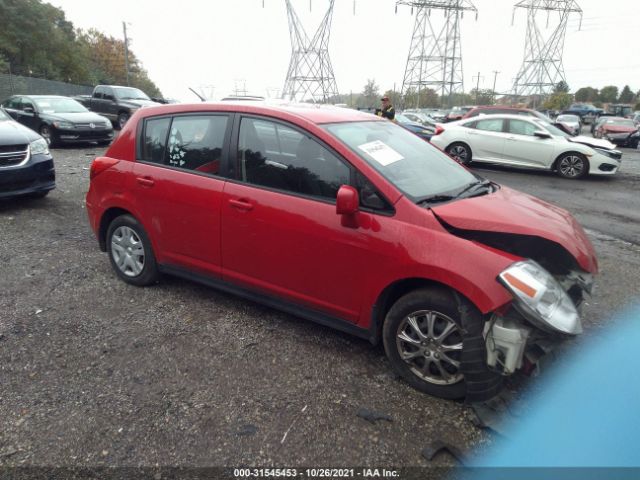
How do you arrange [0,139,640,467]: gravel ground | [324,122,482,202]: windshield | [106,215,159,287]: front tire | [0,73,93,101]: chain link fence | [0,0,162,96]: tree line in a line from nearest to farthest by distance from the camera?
1. [0,139,640,467]: gravel ground
2. [324,122,482,202]: windshield
3. [106,215,159,287]: front tire
4. [0,73,93,101]: chain link fence
5. [0,0,162,96]: tree line

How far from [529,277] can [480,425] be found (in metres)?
0.88

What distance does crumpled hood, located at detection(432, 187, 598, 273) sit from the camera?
278cm

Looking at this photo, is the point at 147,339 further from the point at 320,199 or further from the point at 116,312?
the point at 320,199

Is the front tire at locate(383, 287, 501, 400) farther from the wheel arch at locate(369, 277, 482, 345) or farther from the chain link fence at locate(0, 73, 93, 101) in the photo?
the chain link fence at locate(0, 73, 93, 101)

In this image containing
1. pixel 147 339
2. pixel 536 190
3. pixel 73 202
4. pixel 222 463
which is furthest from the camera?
pixel 536 190

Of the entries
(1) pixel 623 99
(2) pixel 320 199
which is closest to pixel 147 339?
(2) pixel 320 199

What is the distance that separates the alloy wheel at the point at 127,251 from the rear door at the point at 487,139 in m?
10.6

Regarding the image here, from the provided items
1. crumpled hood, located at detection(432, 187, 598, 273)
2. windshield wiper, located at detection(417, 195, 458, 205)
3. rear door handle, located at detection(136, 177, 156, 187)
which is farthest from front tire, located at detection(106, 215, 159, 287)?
crumpled hood, located at detection(432, 187, 598, 273)

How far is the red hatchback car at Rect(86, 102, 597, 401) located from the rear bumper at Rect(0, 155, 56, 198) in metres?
3.43

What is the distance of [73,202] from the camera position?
753cm

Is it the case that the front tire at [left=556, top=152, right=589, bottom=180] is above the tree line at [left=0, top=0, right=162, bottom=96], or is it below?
below

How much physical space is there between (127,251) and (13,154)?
3602 mm

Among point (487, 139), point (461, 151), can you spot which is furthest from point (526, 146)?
point (461, 151)

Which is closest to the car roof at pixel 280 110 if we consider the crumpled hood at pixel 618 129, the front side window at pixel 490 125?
the front side window at pixel 490 125
